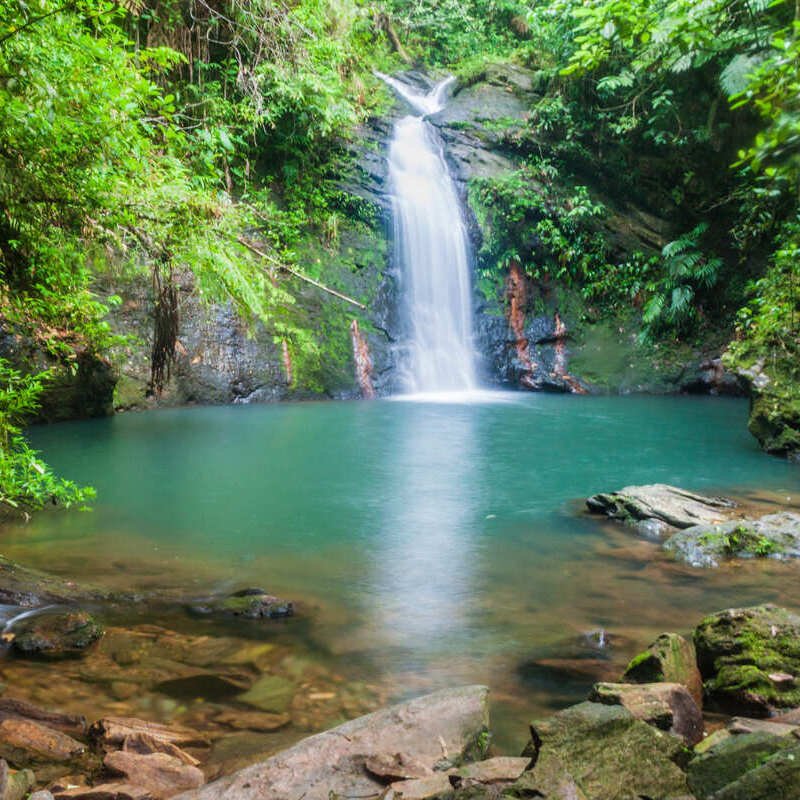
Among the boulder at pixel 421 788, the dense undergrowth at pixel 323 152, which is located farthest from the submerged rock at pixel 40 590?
the boulder at pixel 421 788

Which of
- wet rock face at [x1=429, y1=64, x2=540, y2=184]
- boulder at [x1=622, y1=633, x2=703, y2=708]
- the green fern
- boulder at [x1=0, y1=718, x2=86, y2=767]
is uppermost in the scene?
wet rock face at [x1=429, y1=64, x2=540, y2=184]

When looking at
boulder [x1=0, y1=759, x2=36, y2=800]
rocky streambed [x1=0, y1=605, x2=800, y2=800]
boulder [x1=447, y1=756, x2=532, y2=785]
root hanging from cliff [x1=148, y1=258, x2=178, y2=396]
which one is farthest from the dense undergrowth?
boulder [x1=447, y1=756, x2=532, y2=785]

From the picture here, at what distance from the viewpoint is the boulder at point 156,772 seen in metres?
2.30

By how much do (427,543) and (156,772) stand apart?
143 inches

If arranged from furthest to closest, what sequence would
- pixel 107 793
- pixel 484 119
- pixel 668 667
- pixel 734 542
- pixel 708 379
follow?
pixel 484 119 → pixel 708 379 → pixel 734 542 → pixel 668 667 → pixel 107 793

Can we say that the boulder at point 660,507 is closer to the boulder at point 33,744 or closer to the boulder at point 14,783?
the boulder at point 33,744

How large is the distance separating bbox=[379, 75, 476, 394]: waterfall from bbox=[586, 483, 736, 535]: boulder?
9936mm

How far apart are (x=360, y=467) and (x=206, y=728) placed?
6.08 meters

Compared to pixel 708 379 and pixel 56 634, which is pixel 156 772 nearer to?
pixel 56 634

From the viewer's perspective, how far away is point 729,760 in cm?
183

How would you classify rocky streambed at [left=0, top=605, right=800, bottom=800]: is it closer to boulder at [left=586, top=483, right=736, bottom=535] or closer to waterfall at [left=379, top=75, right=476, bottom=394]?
boulder at [left=586, top=483, right=736, bottom=535]

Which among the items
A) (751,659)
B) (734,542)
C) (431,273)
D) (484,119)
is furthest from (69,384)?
(484,119)

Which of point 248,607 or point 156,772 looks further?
point 248,607

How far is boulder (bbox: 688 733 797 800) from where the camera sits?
70.9 inches
